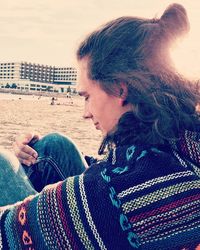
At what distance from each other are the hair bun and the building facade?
371 ft

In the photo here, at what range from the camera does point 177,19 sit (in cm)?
154

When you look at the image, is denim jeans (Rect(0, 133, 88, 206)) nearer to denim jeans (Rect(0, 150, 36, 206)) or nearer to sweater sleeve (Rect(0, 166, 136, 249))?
denim jeans (Rect(0, 150, 36, 206))

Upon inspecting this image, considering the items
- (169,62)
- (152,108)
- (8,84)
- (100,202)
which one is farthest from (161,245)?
(8,84)

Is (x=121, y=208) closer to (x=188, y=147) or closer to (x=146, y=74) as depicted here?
(x=188, y=147)

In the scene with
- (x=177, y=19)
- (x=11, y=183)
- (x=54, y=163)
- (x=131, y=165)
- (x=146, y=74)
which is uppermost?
(x=177, y=19)

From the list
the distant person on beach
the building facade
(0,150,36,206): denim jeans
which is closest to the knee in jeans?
(0,150,36,206): denim jeans

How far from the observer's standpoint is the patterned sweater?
1259 millimetres

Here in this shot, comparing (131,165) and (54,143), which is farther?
(54,143)

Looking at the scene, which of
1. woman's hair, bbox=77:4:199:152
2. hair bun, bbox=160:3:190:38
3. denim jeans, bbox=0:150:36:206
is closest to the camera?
woman's hair, bbox=77:4:199:152

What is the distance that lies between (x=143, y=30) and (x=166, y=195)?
60cm

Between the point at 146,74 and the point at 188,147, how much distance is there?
0.31 metres

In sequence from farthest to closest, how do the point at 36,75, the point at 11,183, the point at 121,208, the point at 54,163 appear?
the point at 36,75 → the point at 54,163 → the point at 11,183 → the point at 121,208

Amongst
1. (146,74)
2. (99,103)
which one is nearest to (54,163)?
(99,103)

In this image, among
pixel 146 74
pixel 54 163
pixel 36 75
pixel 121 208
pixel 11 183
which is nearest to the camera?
pixel 121 208
